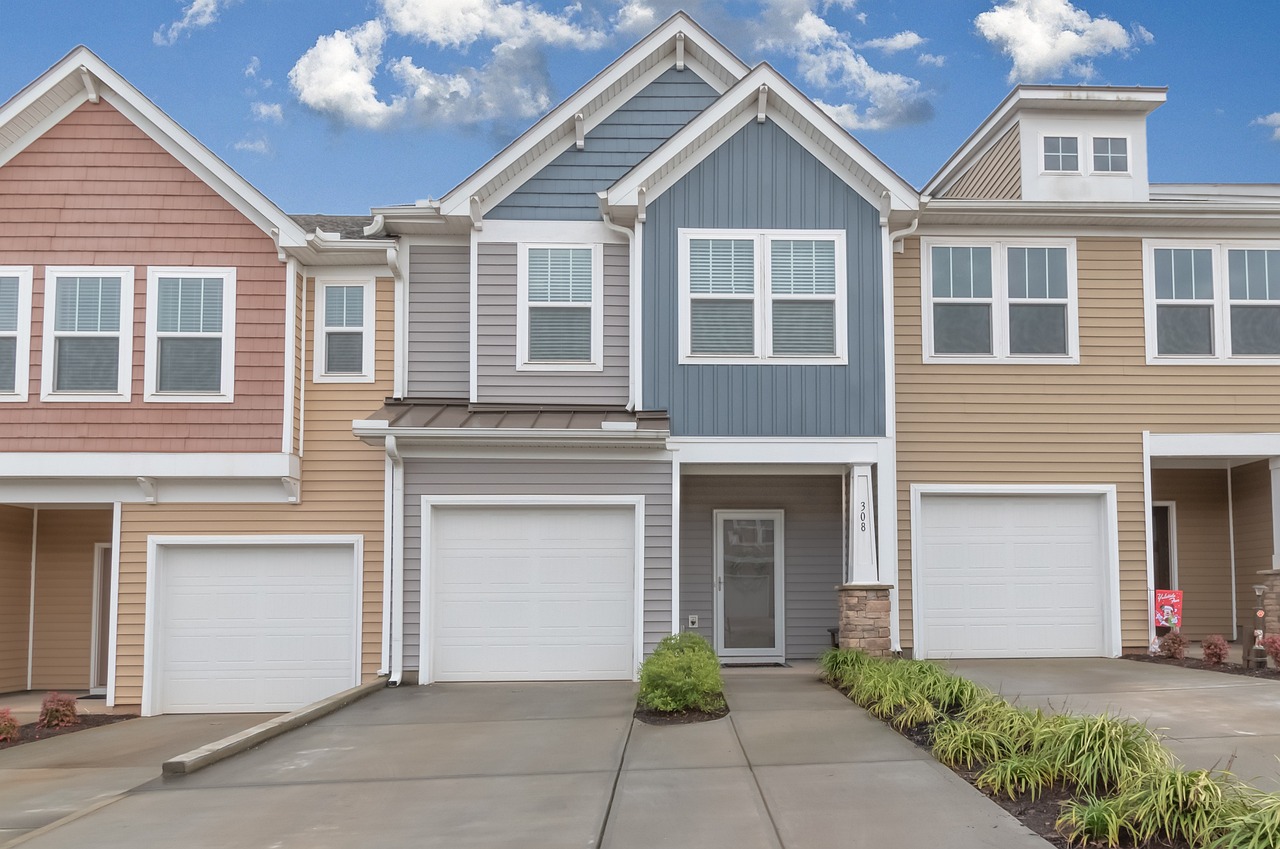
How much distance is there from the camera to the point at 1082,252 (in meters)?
14.3

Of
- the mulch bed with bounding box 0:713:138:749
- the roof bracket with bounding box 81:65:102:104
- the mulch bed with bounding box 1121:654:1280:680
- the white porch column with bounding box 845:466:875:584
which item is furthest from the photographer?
the roof bracket with bounding box 81:65:102:104

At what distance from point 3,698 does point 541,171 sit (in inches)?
407

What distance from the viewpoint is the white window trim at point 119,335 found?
1338cm

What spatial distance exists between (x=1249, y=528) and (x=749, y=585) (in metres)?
7.29

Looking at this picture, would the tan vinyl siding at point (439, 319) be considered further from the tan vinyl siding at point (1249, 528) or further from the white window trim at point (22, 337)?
the tan vinyl siding at point (1249, 528)

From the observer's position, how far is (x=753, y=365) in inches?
520

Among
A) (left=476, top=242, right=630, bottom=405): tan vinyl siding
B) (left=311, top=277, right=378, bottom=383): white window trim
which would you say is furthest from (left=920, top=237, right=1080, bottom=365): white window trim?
(left=311, top=277, right=378, bottom=383): white window trim

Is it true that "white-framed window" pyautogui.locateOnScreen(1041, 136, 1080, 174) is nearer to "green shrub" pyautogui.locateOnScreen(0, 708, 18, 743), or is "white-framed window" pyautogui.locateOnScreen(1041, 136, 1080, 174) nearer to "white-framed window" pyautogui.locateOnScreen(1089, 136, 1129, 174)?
"white-framed window" pyautogui.locateOnScreen(1089, 136, 1129, 174)

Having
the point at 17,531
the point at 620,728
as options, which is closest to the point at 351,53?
the point at 17,531

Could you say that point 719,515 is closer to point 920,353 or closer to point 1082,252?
point 920,353

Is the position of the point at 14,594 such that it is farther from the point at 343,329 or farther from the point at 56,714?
the point at 343,329

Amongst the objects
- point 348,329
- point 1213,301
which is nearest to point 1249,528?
point 1213,301

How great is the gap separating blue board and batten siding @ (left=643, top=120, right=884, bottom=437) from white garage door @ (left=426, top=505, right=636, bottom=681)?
169cm

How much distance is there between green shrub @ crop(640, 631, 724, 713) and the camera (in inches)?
403
